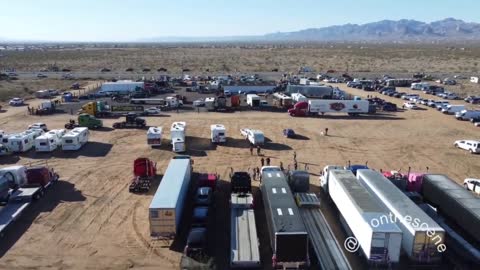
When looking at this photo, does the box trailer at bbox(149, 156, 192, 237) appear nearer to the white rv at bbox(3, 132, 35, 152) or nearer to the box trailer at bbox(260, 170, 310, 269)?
the box trailer at bbox(260, 170, 310, 269)

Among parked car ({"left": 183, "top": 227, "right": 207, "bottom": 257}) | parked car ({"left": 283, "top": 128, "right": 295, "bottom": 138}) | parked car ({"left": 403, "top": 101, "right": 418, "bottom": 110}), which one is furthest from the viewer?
parked car ({"left": 403, "top": 101, "right": 418, "bottom": 110})

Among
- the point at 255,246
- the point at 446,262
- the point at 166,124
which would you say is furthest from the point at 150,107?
the point at 446,262

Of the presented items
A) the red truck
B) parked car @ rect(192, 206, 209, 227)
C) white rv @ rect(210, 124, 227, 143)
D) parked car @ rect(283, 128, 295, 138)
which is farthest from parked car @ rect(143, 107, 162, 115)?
parked car @ rect(192, 206, 209, 227)

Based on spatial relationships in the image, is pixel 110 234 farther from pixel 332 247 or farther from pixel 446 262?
pixel 446 262

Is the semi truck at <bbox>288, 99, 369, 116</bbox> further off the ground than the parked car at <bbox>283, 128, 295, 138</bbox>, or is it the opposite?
the semi truck at <bbox>288, 99, 369, 116</bbox>

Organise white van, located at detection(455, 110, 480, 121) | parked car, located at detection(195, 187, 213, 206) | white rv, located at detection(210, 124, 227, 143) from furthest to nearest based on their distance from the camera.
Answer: white van, located at detection(455, 110, 480, 121)
white rv, located at detection(210, 124, 227, 143)
parked car, located at detection(195, 187, 213, 206)

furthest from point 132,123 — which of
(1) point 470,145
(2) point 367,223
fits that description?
(1) point 470,145
